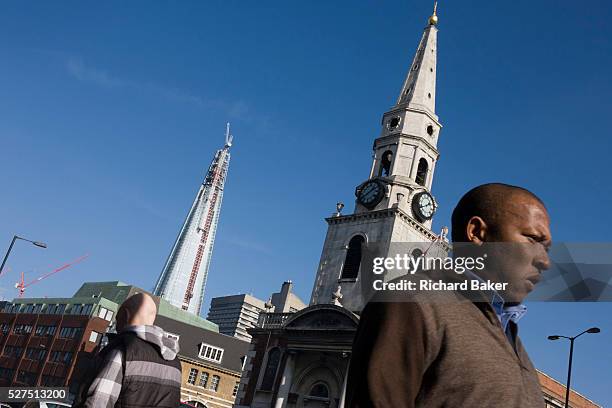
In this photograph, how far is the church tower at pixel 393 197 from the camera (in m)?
39.3

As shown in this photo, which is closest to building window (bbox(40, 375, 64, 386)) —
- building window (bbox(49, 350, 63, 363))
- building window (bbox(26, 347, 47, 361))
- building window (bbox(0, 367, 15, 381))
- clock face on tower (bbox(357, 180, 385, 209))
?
building window (bbox(49, 350, 63, 363))

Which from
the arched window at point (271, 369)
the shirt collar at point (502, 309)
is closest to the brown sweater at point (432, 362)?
the shirt collar at point (502, 309)

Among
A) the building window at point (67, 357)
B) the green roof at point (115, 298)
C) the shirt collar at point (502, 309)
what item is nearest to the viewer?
the shirt collar at point (502, 309)

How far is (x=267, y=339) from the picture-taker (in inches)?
1591

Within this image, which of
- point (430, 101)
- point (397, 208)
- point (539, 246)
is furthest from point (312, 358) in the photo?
A: point (539, 246)

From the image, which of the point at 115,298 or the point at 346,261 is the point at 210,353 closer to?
the point at 346,261

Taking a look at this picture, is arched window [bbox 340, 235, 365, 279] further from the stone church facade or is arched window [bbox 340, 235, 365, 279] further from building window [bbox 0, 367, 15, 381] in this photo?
building window [bbox 0, 367, 15, 381]

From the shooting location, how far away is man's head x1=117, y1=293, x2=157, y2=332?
471cm

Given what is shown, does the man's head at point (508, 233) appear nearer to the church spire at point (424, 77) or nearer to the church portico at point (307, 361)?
the church portico at point (307, 361)

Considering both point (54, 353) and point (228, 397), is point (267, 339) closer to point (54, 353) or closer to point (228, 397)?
point (228, 397)

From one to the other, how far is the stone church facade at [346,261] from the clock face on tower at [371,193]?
8cm

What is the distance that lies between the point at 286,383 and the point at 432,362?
36817mm

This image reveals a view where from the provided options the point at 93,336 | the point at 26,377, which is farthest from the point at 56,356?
the point at 26,377

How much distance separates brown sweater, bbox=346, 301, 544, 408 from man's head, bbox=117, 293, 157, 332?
3112 mm
